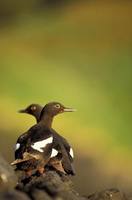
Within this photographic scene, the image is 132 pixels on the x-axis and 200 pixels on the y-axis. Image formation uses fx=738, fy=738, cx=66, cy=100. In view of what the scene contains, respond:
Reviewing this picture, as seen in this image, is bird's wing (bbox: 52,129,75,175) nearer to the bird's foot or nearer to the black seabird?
the black seabird

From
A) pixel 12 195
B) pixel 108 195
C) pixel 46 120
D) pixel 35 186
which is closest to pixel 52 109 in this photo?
pixel 46 120

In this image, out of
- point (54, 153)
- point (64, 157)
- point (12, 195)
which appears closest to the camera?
point (12, 195)

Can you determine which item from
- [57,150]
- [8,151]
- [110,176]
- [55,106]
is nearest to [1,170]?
[57,150]

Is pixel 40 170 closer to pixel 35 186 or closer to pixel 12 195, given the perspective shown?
pixel 35 186

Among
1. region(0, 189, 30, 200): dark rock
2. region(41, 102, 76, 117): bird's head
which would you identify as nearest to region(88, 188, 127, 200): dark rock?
region(41, 102, 76, 117): bird's head

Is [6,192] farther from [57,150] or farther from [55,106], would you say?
[55,106]

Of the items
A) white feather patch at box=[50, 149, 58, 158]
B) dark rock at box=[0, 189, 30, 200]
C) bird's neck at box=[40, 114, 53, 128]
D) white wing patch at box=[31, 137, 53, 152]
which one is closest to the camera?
dark rock at box=[0, 189, 30, 200]
